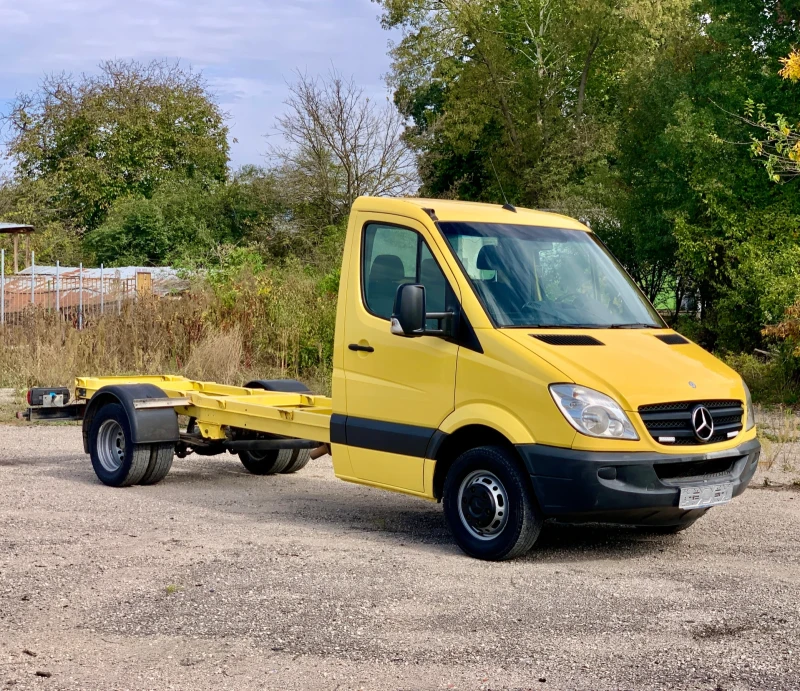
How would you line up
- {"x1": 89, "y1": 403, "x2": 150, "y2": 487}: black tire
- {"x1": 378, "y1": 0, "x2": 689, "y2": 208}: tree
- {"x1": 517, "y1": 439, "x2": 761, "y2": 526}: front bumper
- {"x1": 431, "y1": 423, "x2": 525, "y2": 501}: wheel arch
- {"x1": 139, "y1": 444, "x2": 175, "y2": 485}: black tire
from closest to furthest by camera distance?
{"x1": 517, "y1": 439, "x2": 761, "y2": 526}: front bumper, {"x1": 431, "y1": 423, "x2": 525, "y2": 501}: wheel arch, {"x1": 89, "y1": 403, "x2": 150, "y2": 487}: black tire, {"x1": 139, "y1": 444, "x2": 175, "y2": 485}: black tire, {"x1": 378, "y1": 0, "x2": 689, "y2": 208}: tree

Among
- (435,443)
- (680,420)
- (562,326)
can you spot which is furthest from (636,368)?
(435,443)

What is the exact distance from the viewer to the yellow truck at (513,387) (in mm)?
6738

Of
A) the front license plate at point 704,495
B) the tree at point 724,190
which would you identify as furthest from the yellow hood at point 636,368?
the tree at point 724,190

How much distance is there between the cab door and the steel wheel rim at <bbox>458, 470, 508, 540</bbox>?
0.38 meters

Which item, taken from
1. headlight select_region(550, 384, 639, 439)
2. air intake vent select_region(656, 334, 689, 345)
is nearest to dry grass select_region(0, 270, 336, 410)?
air intake vent select_region(656, 334, 689, 345)

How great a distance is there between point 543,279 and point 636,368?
3.55 ft

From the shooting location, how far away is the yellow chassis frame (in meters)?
8.62

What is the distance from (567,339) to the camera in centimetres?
712

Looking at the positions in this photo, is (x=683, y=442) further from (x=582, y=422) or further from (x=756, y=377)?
(x=756, y=377)

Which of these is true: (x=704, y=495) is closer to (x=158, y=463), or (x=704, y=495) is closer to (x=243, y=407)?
(x=243, y=407)

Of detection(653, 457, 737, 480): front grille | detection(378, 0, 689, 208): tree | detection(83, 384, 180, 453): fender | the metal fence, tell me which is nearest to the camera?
detection(653, 457, 737, 480): front grille

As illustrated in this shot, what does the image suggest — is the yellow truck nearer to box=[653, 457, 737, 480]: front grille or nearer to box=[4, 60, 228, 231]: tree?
box=[653, 457, 737, 480]: front grille

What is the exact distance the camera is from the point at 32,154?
49.9m

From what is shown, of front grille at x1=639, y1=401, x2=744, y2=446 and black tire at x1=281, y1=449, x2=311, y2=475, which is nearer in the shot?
front grille at x1=639, y1=401, x2=744, y2=446
